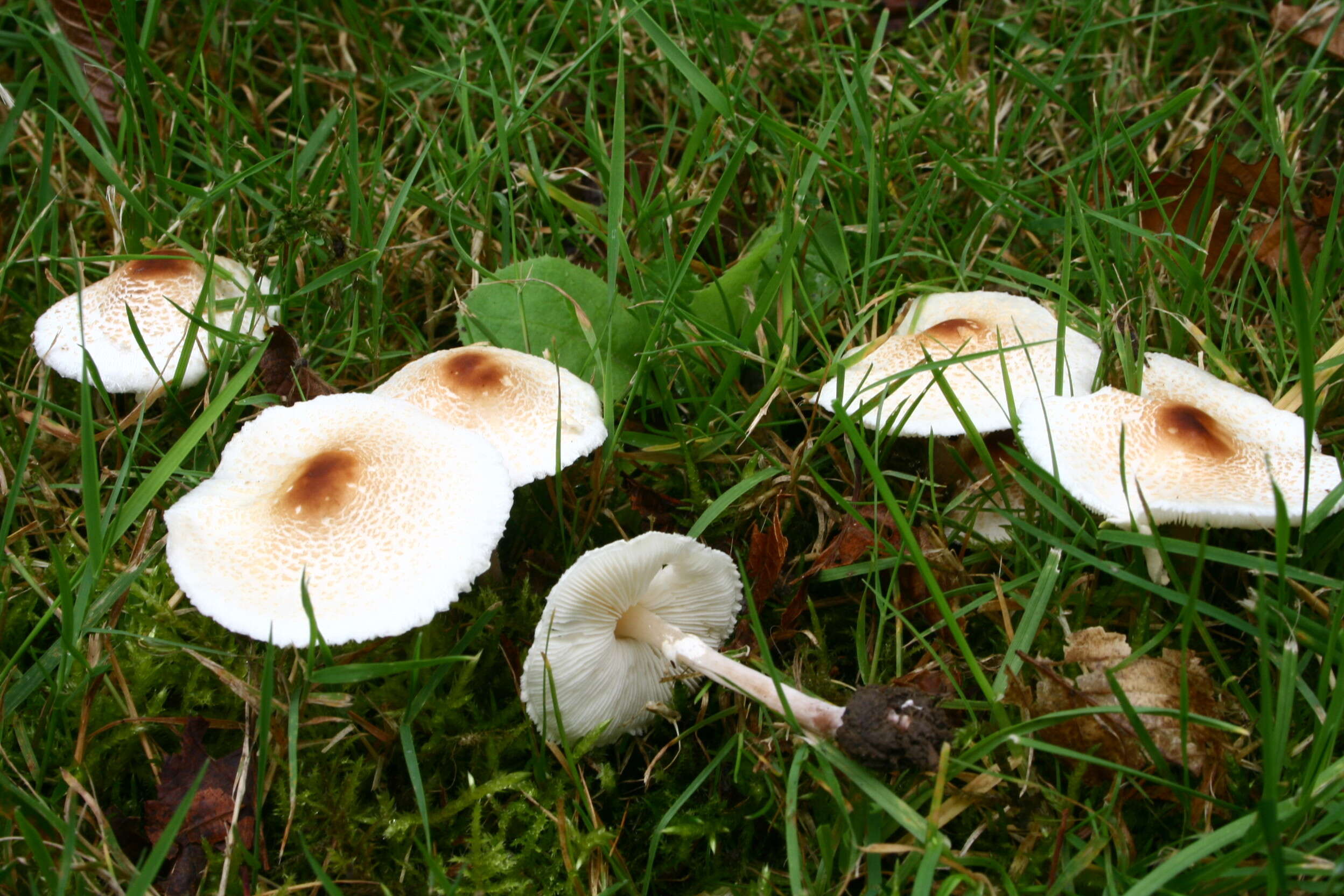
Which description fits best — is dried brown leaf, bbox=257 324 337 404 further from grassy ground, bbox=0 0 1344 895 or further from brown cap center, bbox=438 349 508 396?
brown cap center, bbox=438 349 508 396

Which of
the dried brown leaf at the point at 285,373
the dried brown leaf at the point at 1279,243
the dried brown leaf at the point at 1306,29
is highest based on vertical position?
the dried brown leaf at the point at 1306,29

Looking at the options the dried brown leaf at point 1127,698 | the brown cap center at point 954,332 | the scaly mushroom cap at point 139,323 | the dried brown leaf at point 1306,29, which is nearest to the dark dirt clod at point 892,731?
the dried brown leaf at point 1127,698

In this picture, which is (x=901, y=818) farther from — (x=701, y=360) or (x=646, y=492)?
(x=701, y=360)

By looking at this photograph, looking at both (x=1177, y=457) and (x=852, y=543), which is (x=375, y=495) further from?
(x=1177, y=457)

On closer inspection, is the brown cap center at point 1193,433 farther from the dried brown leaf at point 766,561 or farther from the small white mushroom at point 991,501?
the dried brown leaf at point 766,561

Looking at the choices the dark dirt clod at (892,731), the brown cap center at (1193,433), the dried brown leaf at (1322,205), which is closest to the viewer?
the dark dirt clod at (892,731)

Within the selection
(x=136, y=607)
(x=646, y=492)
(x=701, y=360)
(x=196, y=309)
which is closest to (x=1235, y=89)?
(x=701, y=360)

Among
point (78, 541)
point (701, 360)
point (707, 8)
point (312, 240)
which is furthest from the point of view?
point (707, 8)
